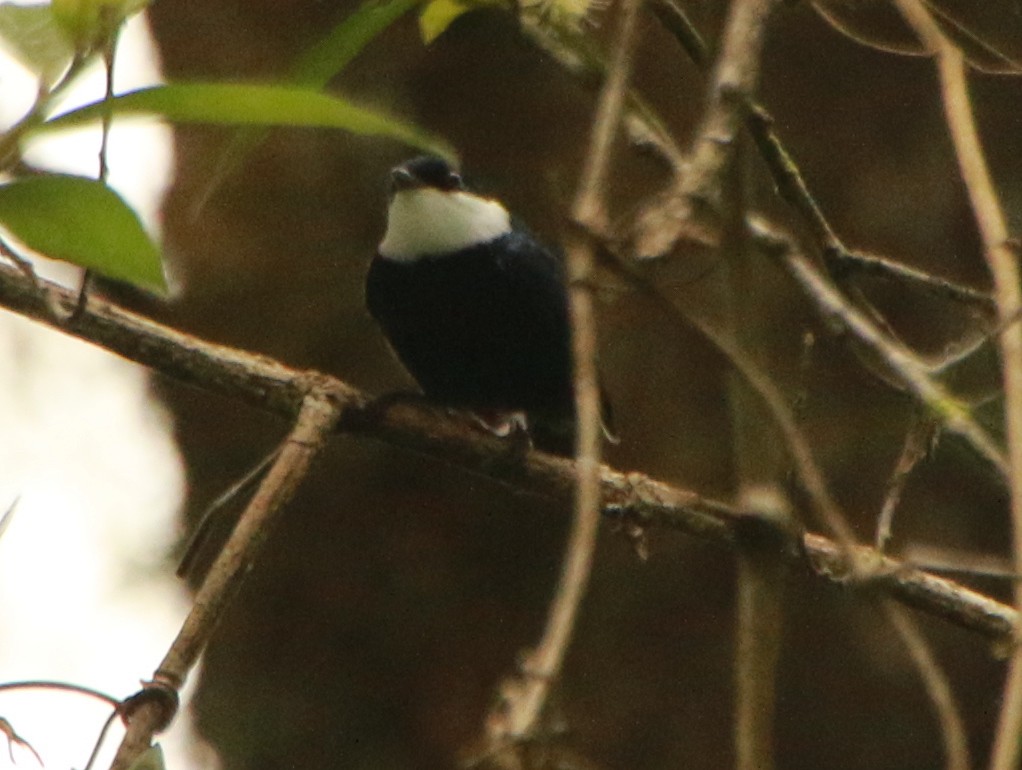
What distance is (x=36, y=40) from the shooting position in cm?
81

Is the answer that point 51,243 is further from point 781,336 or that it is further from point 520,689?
point 781,336

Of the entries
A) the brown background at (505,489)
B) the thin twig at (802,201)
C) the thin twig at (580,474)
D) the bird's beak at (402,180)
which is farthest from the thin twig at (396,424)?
the brown background at (505,489)

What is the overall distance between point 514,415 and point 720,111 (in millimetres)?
1976

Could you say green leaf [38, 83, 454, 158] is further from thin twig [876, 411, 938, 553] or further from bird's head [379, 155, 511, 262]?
bird's head [379, 155, 511, 262]

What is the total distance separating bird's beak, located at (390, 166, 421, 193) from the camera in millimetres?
2887

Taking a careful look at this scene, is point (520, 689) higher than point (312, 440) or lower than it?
lower

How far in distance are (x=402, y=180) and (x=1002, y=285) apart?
2094 mm

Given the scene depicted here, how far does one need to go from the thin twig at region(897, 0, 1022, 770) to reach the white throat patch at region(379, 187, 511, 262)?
1819 millimetres

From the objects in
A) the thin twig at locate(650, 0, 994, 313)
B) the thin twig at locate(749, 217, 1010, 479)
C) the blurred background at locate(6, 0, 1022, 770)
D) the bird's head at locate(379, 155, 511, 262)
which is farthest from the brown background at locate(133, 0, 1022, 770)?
the thin twig at locate(749, 217, 1010, 479)

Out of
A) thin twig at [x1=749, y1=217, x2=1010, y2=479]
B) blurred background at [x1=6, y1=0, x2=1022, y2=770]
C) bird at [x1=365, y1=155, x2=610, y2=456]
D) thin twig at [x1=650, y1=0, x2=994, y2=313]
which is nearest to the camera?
thin twig at [x1=749, y1=217, x2=1010, y2=479]

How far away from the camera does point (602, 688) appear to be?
3812mm

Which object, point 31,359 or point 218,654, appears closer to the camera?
point 218,654

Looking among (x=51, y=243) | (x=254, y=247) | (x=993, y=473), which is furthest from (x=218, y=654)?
(x=51, y=243)

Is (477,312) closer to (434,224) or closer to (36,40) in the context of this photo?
(434,224)
